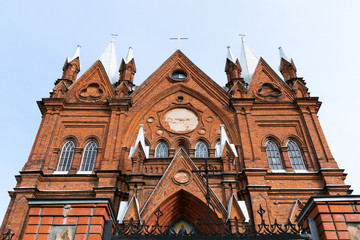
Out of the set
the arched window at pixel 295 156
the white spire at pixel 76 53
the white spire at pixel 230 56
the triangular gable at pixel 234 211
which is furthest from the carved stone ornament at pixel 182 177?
the white spire at pixel 76 53

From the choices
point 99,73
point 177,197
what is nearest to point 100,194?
point 177,197

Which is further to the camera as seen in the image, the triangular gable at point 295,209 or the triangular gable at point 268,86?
the triangular gable at point 268,86

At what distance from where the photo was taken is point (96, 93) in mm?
20203

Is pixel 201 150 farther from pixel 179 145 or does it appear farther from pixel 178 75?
pixel 178 75

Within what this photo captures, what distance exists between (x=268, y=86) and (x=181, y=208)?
10.4 metres

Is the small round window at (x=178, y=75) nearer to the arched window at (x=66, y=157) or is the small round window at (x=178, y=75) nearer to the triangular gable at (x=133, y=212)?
the arched window at (x=66, y=157)

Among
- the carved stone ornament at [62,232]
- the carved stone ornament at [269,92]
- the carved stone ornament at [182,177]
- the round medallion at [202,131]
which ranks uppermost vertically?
the carved stone ornament at [269,92]

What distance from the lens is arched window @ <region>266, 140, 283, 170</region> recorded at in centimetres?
1677

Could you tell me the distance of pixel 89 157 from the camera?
17.1 metres

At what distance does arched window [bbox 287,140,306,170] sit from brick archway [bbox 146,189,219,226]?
601 centimetres

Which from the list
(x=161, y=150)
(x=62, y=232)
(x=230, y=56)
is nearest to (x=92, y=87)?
(x=161, y=150)

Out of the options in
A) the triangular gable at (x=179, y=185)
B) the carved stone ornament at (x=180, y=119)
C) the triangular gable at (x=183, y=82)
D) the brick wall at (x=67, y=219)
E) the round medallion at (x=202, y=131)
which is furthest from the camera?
the triangular gable at (x=183, y=82)

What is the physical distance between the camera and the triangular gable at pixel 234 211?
41.9 feet

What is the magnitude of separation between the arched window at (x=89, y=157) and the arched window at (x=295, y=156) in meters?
10.9
